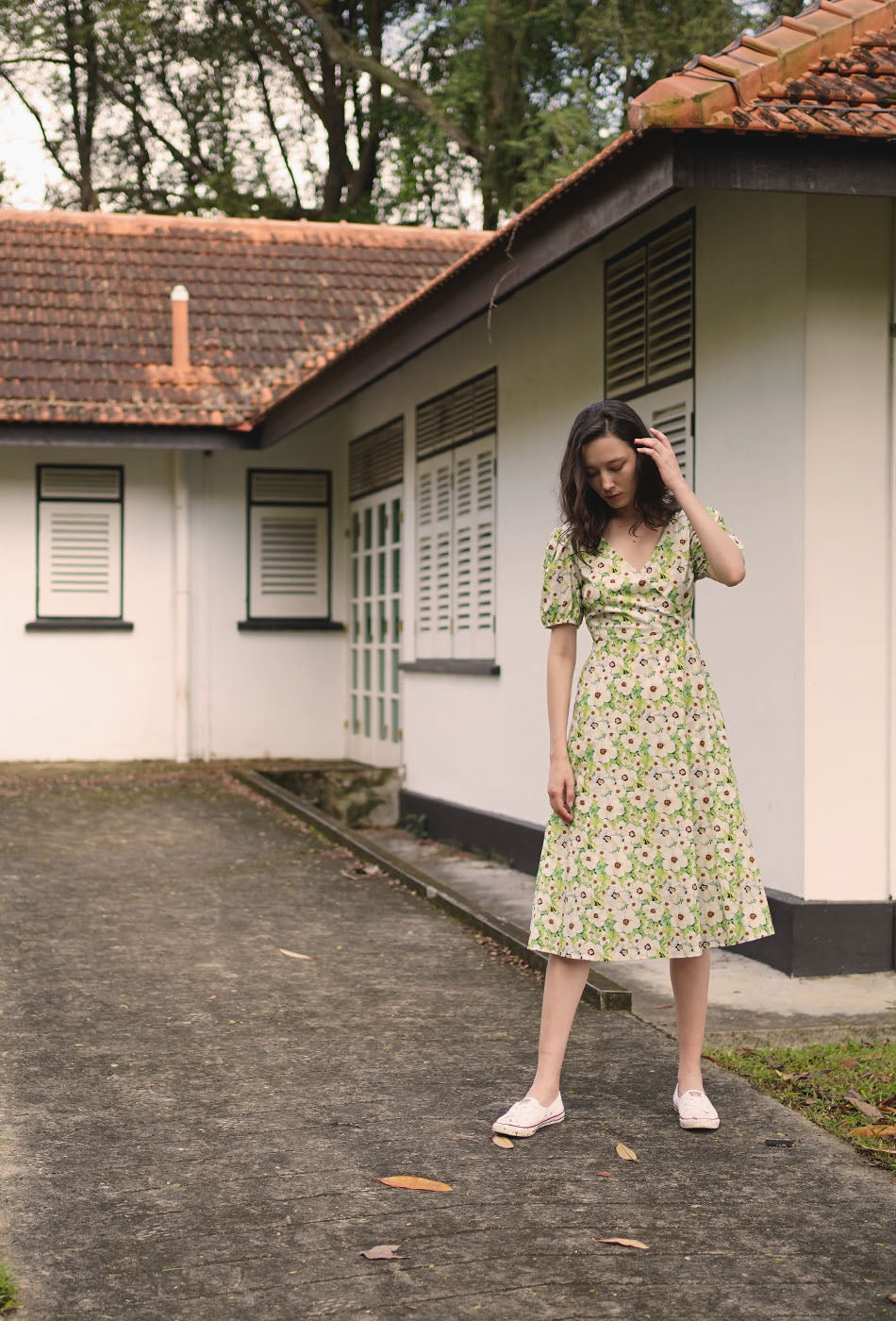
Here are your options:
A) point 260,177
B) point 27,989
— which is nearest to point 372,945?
point 27,989

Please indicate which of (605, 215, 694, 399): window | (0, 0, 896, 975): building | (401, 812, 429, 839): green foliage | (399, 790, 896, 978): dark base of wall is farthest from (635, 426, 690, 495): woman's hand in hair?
(401, 812, 429, 839): green foliage

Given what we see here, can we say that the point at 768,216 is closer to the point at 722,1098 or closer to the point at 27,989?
the point at 722,1098

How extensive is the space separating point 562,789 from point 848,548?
2607 mm

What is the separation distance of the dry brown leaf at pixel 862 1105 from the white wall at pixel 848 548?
5.87ft

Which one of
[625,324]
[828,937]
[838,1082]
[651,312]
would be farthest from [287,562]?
[838,1082]

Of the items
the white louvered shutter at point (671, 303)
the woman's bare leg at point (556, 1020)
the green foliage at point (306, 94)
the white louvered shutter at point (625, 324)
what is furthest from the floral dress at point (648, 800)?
the green foliage at point (306, 94)

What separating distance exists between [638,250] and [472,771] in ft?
13.3

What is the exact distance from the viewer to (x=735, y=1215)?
154 inches

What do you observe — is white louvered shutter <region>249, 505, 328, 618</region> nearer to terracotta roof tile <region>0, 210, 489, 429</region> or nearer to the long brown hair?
terracotta roof tile <region>0, 210, 489, 429</region>

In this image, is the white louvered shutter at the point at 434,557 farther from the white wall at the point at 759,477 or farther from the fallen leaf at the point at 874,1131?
the fallen leaf at the point at 874,1131

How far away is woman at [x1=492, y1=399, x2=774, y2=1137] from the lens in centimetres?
446

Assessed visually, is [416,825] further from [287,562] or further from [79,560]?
[79,560]

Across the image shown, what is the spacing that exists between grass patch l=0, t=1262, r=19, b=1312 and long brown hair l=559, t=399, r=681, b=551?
2.33m

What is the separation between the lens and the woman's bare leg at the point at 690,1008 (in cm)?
458
